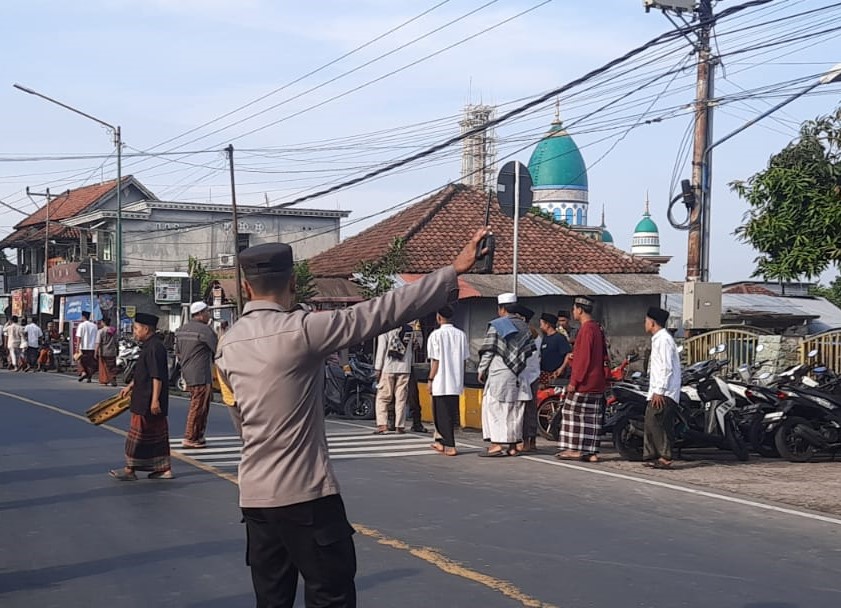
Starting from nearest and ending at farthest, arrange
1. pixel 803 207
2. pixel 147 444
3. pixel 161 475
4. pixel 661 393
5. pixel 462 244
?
pixel 147 444, pixel 161 475, pixel 661 393, pixel 803 207, pixel 462 244

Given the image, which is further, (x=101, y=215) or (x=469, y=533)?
(x=101, y=215)

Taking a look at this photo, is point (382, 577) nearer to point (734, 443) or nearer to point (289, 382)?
point (289, 382)

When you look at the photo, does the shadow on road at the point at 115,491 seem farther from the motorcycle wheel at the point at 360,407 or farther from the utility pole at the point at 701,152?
the utility pole at the point at 701,152

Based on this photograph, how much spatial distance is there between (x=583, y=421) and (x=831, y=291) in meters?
39.0

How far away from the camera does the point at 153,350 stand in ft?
34.2

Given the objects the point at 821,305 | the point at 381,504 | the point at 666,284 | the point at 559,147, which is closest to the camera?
the point at 381,504

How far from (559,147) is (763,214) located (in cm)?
5897

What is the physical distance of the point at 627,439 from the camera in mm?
12578

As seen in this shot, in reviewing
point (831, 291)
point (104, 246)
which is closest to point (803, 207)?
point (831, 291)

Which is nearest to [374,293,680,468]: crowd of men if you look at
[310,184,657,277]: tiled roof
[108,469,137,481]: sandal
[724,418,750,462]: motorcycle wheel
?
[724,418,750,462]: motorcycle wheel

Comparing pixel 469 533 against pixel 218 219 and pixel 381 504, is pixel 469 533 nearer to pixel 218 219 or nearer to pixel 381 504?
pixel 381 504

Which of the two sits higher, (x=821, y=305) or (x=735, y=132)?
(x=735, y=132)

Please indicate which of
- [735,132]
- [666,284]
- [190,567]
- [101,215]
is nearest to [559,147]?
[101,215]

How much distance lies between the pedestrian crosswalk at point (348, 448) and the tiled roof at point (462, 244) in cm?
1331
